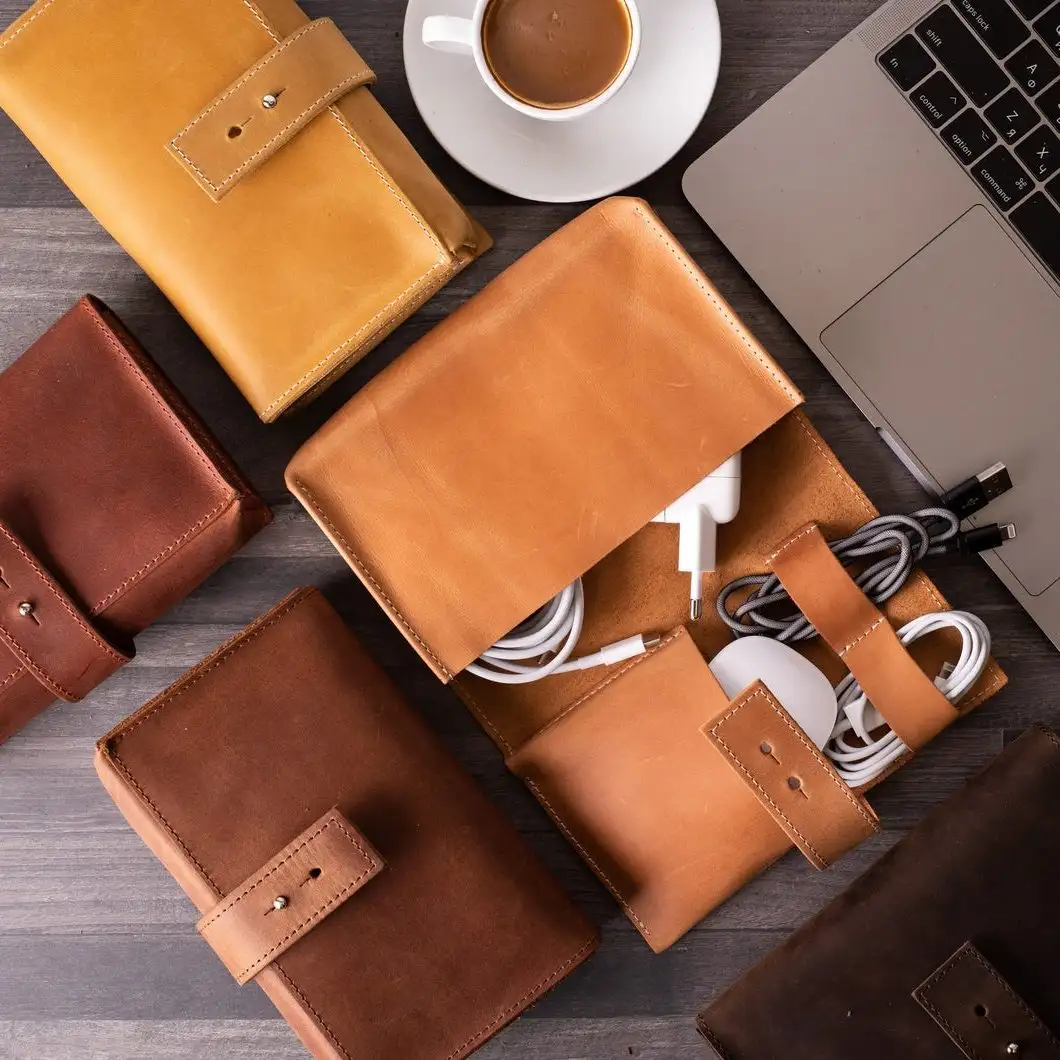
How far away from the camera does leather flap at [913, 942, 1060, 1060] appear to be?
2.80 ft

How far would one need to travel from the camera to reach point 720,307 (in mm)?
881

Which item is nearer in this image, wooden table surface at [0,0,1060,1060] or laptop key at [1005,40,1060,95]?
laptop key at [1005,40,1060,95]

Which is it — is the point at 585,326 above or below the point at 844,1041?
above

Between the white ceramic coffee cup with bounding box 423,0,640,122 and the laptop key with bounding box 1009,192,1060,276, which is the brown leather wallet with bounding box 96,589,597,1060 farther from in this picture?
the laptop key with bounding box 1009,192,1060,276

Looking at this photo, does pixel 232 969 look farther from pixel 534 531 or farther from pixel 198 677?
pixel 534 531

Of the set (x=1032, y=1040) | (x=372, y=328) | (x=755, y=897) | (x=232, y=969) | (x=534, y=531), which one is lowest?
(x=1032, y=1040)

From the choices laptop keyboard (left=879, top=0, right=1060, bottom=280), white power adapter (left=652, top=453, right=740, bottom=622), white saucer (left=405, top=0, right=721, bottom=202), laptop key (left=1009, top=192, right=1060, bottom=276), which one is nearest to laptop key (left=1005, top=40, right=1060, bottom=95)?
laptop keyboard (left=879, top=0, right=1060, bottom=280)

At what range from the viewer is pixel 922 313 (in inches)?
37.5

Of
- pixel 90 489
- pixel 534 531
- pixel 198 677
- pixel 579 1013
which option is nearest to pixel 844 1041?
pixel 579 1013

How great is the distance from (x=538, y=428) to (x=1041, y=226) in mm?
525

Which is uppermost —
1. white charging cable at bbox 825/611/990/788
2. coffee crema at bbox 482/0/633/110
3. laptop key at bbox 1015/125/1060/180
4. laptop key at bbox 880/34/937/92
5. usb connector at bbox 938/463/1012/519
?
coffee crema at bbox 482/0/633/110

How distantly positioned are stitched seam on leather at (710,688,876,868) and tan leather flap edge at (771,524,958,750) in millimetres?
97

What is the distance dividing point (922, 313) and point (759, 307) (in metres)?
0.16

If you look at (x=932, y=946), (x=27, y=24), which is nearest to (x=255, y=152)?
(x=27, y=24)
